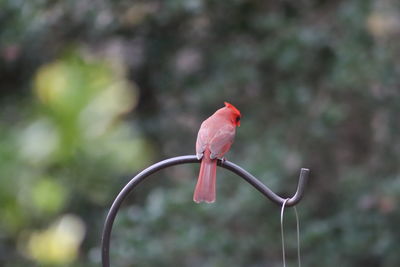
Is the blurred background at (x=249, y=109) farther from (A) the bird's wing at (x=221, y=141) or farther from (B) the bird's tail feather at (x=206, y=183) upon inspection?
(B) the bird's tail feather at (x=206, y=183)

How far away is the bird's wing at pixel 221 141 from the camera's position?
9.01ft

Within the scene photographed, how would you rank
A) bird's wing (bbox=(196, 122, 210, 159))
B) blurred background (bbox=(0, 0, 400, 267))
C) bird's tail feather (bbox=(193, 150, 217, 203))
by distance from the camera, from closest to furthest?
bird's tail feather (bbox=(193, 150, 217, 203)), bird's wing (bbox=(196, 122, 210, 159)), blurred background (bbox=(0, 0, 400, 267))

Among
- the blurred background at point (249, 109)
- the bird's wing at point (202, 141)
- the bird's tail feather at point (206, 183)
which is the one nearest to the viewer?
the bird's tail feather at point (206, 183)

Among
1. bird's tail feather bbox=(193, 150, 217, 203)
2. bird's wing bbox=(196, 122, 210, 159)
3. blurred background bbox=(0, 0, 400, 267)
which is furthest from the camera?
blurred background bbox=(0, 0, 400, 267)

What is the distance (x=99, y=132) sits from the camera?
3402 mm

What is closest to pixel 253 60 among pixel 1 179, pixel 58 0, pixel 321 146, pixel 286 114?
pixel 286 114

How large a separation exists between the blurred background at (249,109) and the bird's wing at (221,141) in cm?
162

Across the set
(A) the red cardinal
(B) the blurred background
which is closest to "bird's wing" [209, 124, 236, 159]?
(A) the red cardinal

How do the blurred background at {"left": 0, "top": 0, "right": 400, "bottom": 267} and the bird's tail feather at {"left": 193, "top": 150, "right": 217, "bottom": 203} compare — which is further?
the blurred background at {"left": 0, "top": 0, "right": 400, "bottom": 267}

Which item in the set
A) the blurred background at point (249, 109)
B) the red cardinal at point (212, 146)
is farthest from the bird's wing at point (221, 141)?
the blurred background at point (249, 109)

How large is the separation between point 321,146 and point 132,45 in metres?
1.61

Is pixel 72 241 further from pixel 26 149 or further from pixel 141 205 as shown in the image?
pixel 141 205

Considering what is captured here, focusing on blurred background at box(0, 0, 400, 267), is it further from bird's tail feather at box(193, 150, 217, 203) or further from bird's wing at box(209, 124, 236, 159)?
bird's tail feather at box(193, 150, 217, 203)

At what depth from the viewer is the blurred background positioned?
4855mm
